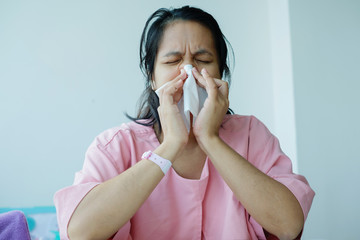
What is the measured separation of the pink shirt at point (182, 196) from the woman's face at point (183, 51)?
244 millimetres

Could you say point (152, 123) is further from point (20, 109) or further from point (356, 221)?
point (356, 221)

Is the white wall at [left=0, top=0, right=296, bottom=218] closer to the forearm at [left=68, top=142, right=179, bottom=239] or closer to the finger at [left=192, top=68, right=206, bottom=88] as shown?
the finger at [left=192, top=68, right=206, bottom=88]

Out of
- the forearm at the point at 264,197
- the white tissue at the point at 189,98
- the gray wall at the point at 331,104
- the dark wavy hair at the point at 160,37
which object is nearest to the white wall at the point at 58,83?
the gray wall at the point at 331,104

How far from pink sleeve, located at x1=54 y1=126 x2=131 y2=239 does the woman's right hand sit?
0.17m

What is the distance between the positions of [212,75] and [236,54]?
93cm

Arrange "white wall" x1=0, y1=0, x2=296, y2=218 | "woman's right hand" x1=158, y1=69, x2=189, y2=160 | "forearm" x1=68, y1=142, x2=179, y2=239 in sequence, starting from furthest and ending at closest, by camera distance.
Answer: "white wall" x1=0, y1=0, x2=296, y2=218 < "woman's right hand" x1=158, y1=69, x2=189, y2=160 < "forearm" x1=68, y1=142, x2=179, y2=239

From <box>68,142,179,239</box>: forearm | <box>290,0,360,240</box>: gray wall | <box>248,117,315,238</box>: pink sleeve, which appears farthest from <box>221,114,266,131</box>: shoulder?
<box>290,0,360,240</box>: gray wall

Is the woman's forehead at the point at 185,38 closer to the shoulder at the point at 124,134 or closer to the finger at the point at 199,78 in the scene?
the finger at the point at 199,78

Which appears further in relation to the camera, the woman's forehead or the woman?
the woman's forehead

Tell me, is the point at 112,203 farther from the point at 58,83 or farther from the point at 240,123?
the point at 58,83

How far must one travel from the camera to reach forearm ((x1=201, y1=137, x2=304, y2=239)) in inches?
28.6

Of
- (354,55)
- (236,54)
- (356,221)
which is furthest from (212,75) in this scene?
(356,221)

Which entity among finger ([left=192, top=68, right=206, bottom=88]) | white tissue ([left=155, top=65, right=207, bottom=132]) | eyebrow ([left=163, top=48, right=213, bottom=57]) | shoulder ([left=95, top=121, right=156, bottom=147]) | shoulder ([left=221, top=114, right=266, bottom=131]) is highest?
eyebrow ([left=163, top=48, right=213, bottom=57])

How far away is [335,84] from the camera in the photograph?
5.17ft
